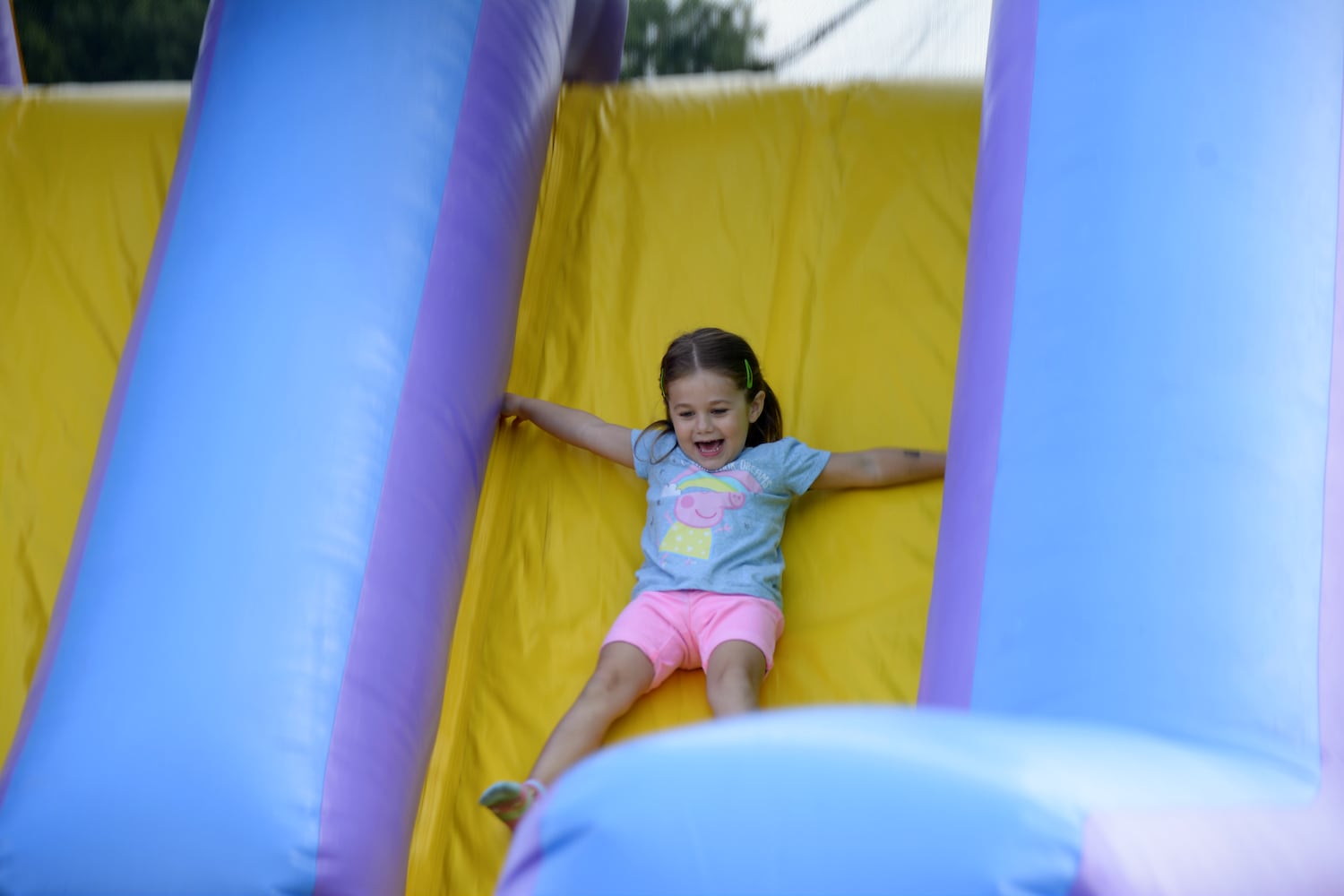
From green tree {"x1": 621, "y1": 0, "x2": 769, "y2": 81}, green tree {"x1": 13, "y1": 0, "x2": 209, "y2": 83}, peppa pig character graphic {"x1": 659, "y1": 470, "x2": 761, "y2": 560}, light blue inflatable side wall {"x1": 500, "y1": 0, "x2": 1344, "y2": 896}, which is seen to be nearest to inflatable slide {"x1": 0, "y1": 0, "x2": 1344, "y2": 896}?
light blue inflatable side wall {"x1": 500, "y1": 0, "x2": 1344, "y2": 896}

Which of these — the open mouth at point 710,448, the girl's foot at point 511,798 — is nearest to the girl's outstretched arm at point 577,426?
the open mouth at point 710,448

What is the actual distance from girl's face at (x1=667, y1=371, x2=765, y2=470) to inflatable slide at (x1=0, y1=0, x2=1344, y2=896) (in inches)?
5.9

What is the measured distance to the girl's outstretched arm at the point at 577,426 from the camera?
74.9 inches

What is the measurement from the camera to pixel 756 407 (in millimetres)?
1909

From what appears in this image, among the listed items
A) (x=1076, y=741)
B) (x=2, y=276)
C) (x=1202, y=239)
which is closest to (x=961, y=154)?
(x=1202, y=239)

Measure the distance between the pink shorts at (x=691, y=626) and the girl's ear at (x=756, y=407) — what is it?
0.31 meters

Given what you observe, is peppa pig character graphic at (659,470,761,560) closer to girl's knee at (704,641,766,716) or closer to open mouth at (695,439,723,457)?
open mouth at (695,439,723,457)

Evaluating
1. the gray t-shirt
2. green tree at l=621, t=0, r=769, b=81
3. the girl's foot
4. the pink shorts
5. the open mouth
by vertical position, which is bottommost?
the girl's foot

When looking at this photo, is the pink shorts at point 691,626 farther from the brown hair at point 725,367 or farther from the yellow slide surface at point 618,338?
the brown hair at point 725,367

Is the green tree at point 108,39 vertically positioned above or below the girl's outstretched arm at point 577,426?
above

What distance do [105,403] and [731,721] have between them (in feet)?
5.17

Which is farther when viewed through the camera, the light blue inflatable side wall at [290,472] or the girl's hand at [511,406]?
the girl's hand at [511,406]

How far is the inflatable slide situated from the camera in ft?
2.77

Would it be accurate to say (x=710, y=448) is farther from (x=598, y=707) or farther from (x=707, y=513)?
(x=598, y=707)
